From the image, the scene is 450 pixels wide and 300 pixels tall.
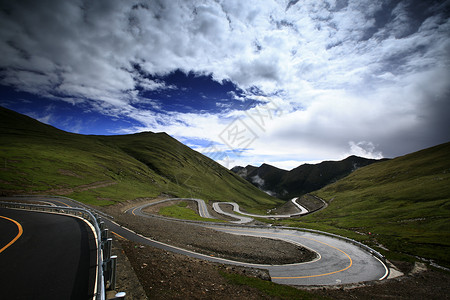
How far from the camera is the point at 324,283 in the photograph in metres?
20.4

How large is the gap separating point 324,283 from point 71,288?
22.6 m

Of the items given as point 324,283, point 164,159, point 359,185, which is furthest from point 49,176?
point 359,185

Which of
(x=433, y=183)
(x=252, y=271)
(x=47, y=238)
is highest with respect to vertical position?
(x=433, y=183)

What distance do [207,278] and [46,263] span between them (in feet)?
30.8

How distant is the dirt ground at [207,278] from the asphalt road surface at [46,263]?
5.58ft

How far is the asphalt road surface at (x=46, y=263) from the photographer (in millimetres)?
7672

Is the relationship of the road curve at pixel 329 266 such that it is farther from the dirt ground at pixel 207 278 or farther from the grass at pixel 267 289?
the grass at pixel 267 289

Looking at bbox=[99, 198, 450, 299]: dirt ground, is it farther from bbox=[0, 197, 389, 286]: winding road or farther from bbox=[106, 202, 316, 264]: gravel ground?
bbox=[0, 197, 389, 286]: winding road

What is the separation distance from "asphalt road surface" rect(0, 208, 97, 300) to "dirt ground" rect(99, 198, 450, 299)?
66.9 inches

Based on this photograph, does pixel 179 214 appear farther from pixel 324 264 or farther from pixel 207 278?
pixel 207 278

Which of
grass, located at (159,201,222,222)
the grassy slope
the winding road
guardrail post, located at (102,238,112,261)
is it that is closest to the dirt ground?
guardrail post, located at (102,238,112,261)

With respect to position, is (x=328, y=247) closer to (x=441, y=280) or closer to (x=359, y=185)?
(x=441, y=280)

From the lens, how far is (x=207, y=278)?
1357 cm

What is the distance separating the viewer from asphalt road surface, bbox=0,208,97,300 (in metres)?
7.67
